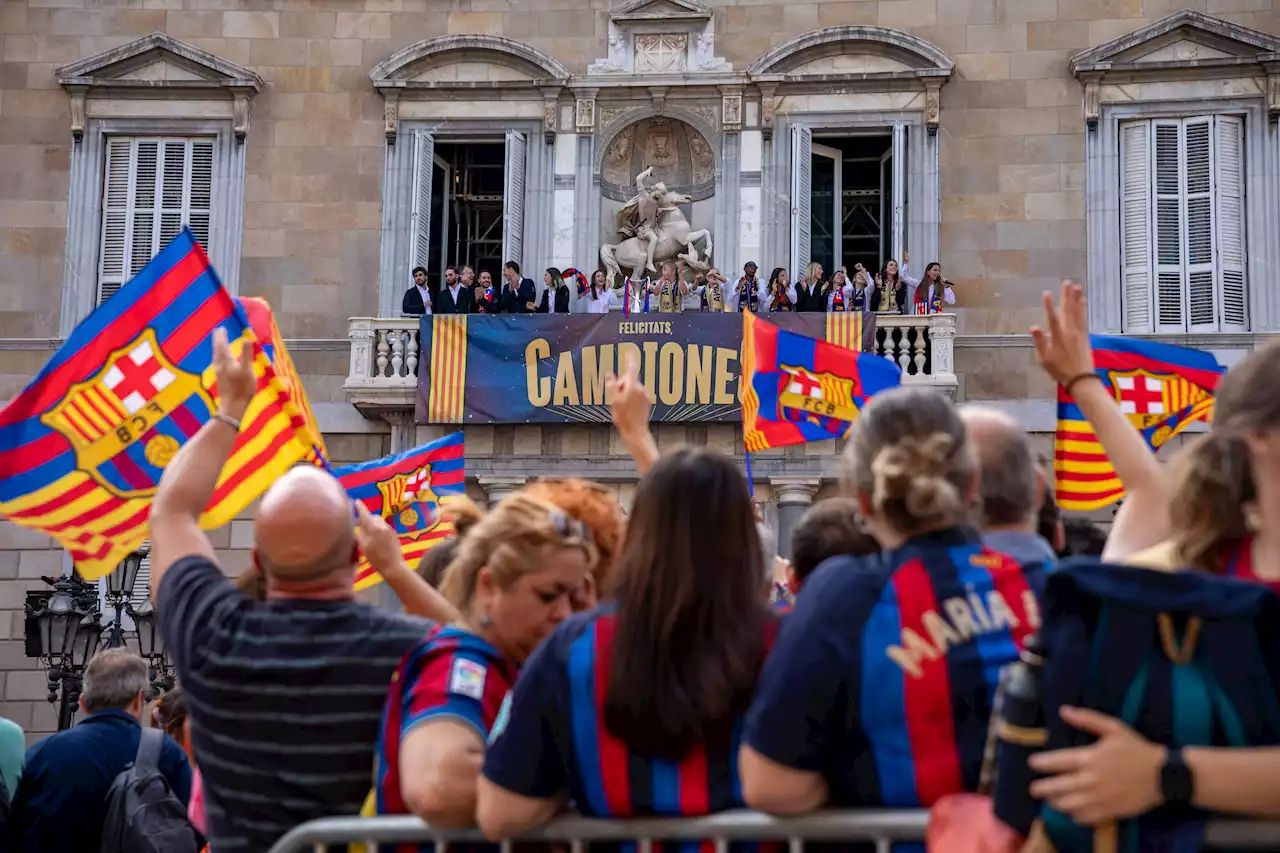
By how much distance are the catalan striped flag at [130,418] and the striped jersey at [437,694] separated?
288cm

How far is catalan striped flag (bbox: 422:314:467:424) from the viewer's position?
1822 centimetres

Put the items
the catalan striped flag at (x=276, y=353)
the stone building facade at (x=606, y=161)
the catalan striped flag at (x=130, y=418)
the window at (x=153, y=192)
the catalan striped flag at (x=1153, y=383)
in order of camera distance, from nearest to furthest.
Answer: the catalan striped flag at (x=130, y=418)
the catalan striped flag at (x=276, y=353)
the catalan striped flag at (x=1153, y=383)
the stone building facade at (x=606, y=161)
the window at (x=153, y=192)

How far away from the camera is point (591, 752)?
3.24m

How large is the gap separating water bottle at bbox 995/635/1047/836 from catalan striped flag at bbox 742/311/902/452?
28.4 feet

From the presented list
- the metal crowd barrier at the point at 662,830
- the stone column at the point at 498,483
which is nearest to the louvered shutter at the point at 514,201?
the stone column at the point at 498,483

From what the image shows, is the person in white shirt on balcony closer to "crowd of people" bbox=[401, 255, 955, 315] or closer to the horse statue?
"crowd of people" bbox=[401, 255, 955, 315]

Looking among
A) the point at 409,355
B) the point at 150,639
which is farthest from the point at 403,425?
the point at 150,639

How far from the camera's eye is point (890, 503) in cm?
319

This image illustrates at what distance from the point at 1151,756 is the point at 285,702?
192 cm

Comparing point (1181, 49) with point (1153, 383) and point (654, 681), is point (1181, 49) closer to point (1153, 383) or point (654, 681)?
point (1153, 383)

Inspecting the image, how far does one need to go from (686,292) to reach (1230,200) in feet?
21.4

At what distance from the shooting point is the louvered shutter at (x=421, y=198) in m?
19.4

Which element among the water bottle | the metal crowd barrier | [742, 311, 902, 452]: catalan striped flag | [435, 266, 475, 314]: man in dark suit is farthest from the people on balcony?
the water bottle

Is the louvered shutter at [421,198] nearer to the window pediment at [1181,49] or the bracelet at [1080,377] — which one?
the window pediment at [1181,49]
